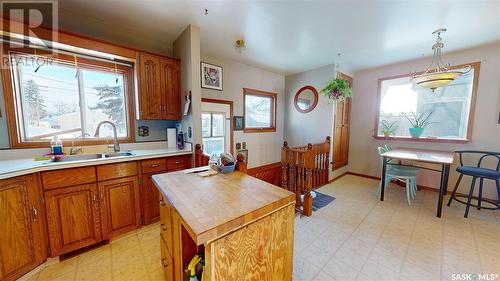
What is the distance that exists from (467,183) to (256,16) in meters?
4.46

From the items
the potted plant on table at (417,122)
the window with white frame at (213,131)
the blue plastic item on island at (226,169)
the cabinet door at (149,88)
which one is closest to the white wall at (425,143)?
the potted plant on table at (417,122)

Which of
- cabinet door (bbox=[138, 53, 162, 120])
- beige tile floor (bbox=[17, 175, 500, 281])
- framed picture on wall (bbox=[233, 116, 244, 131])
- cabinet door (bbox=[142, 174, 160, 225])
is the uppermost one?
cabinet door (bbox=[138, 53, 162, 120])

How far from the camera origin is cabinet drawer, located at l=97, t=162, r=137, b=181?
1.81 meters

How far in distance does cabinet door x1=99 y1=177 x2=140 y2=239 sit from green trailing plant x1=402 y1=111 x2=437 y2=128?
16.3 feet

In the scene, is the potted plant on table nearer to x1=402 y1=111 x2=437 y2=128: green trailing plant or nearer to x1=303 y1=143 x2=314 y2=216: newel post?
x1=402 y1=111 x2=437 y2=128: green trailing plant

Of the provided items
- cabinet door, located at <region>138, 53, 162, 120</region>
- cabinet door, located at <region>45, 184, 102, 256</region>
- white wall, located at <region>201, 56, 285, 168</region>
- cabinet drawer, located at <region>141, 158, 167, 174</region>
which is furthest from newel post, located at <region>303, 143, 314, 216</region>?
cabinet door, located at <region>45, 184, 102, 256</region>

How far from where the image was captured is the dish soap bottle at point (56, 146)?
191 centimetres

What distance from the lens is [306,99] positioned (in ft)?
13.9

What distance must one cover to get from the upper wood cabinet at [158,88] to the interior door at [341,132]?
3.20 meters

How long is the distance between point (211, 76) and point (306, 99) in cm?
233

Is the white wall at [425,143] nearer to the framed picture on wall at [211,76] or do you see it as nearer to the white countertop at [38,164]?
the framed picture on wall at [211,76]

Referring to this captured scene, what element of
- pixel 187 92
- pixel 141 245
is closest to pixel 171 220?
pixel 141 245

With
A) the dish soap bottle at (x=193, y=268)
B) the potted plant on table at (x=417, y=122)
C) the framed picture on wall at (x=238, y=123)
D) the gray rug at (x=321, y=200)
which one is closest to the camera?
the dish soap bottle at (x=193, y=268)

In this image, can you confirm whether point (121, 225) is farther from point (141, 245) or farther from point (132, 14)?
point (132, 14)
